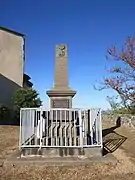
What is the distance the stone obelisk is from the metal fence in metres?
0.92

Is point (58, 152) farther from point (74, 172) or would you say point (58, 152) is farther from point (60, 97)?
point (60, 97)

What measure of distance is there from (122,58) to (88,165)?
7.57 metres

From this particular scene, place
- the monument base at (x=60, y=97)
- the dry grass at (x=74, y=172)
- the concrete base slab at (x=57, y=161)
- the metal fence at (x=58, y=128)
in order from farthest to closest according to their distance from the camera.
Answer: the monument base at (x=60, y=97) < the metal fence at (x=58, y=128) < the concrete base slab at (x=57, y=161) < the dry grass at (x=74, y=172)

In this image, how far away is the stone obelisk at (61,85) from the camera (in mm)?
9648

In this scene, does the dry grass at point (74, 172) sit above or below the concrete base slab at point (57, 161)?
below

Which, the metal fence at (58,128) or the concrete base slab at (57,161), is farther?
the metal fence at (58,128)

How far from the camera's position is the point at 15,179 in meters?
5.41

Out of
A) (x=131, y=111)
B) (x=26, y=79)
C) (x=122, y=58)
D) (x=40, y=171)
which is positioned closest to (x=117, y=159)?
(x=40, y=171)

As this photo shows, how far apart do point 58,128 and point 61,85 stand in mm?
1957

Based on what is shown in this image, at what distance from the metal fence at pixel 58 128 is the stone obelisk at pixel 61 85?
36.1 inches

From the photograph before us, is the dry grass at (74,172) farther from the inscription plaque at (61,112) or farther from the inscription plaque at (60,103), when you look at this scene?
the inscription plaque at (60,103)

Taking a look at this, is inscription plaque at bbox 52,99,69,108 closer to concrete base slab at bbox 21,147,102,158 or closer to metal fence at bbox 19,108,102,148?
metal fence at bbox 19,108,102,148

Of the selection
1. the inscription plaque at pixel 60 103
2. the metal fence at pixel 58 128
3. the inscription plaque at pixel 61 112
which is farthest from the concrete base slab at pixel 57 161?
the inscription plaque at pixel 60 103

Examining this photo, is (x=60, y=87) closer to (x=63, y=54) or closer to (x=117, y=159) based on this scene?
(x=63, y=54)
